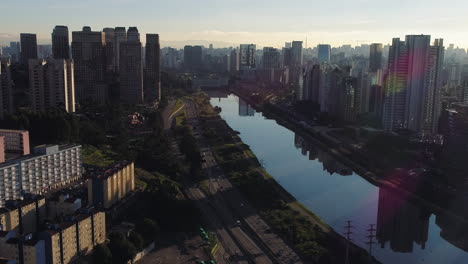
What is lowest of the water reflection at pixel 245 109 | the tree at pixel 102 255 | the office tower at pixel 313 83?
the water reflection at pixel 245 109

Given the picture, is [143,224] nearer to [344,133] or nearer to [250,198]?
[250,198]

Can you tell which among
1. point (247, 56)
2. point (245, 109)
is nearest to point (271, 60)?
point (247, 56)

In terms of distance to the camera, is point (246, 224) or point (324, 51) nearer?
point (246, 224)

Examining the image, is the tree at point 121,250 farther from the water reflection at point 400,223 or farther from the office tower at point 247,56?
the office tower at point 247,56

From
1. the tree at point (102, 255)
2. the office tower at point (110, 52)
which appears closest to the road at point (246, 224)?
the tree at point (102, 255)

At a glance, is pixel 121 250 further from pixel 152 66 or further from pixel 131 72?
pixel 152 66

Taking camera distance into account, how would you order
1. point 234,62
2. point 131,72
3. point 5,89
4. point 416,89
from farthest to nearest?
point 234,62 → point 131,72 → point 416,89 → point 5,89
